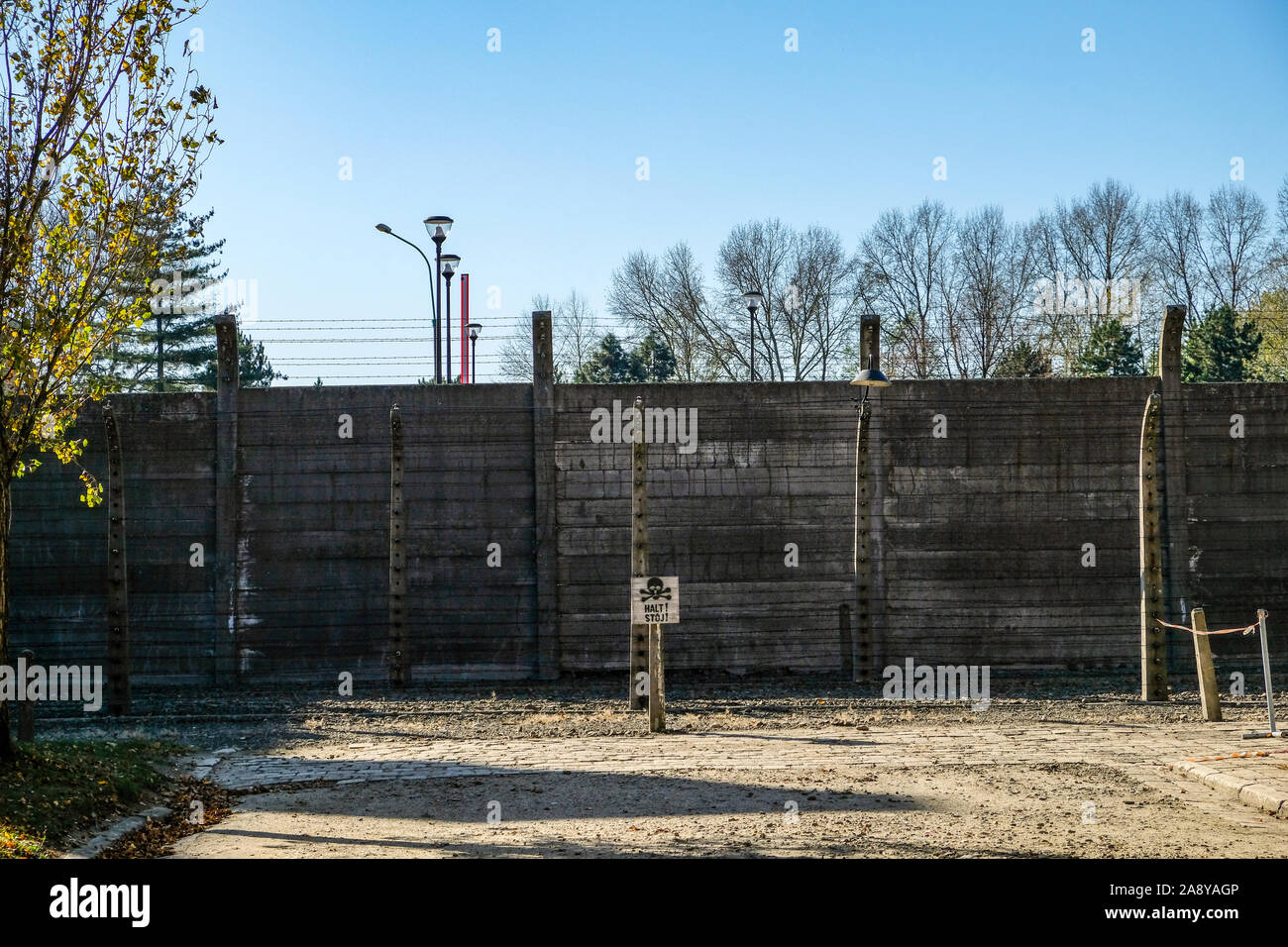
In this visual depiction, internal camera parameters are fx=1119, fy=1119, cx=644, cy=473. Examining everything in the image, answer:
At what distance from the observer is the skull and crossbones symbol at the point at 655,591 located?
39.3 ft

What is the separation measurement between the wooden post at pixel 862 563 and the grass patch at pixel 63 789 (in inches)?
337

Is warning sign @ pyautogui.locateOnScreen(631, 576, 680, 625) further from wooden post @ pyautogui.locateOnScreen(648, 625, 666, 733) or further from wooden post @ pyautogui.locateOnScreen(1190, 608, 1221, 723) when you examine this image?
wooden post @ pyautogui.locateOnScreen(1190, 608, 1221, 723)

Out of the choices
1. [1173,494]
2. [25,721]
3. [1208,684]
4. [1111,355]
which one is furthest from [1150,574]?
[1111,355]

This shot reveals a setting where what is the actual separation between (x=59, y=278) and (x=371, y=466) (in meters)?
6.66

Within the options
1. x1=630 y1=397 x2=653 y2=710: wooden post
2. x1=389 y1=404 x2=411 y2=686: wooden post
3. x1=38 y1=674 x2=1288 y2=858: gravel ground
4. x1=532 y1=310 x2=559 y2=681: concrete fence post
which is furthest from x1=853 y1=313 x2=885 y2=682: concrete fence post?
x1=389 y1=404 x2=411 y2=686: wooden post

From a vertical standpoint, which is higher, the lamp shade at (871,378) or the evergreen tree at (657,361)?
the evergreen tree at (657,361)

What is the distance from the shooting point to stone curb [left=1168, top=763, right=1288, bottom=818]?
8113 mm

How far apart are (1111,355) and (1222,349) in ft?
12.2

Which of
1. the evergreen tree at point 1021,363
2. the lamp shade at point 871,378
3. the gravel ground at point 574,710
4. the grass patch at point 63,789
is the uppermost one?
the evergreen tree at point 1021,363

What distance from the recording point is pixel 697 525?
608 inches

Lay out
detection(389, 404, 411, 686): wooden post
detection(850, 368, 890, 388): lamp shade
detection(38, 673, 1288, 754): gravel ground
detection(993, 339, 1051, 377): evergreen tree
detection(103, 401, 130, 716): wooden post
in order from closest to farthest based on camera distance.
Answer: detection(38, 673, 1288, 754): gravel ground
detection(850, 368, 890, 388): lamp shade
detection(103, 401, 130, 716): wooden post
detection(389, 404, 411, 686): wooden post
detection(993, 339, 1051, 377): evergreen tree

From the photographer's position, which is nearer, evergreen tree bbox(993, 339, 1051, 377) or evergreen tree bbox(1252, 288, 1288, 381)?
evergreen tree bbox(993, 339, 1051, 377)

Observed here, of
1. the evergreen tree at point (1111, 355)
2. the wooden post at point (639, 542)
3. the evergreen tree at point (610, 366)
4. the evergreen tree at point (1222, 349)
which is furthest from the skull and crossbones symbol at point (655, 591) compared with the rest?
the evergreen tree at point (1222, 349)

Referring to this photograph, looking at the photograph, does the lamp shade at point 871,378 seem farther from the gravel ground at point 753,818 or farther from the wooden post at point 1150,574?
the gravel ground at point 753,818
